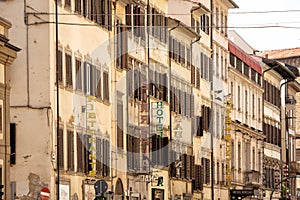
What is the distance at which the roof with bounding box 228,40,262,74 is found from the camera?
8859cm

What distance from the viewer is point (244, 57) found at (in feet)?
304

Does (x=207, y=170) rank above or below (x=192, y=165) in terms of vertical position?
below

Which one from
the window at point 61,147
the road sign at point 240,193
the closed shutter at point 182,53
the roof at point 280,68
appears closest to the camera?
the window at point 61,147

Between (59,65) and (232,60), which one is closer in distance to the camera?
(59,65)

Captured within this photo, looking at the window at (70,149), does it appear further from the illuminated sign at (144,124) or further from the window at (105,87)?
the illuminated sign at (144,124)

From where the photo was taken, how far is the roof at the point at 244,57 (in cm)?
8859

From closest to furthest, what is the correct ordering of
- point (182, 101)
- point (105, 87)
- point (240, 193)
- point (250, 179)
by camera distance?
point (105, 87), point (182, 101), point (240, 193), point (250, 179)

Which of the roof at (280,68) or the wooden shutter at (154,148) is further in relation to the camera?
the roof at (280,68)

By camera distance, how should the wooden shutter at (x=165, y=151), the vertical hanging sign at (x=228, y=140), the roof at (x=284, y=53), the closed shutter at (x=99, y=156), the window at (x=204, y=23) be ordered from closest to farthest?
1. the closed shutter at (x=99, y=156)
2. the wooden shutter at (x=165, y=151)
3. the window at (x=204, y=23)
4. the vertical hanging sign at (x=228, y=140)
5. the roof at (x=284, y=53)

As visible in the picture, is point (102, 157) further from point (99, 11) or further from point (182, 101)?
point (182, 101)

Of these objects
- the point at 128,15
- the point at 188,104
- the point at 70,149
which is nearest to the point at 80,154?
the point at 70,149

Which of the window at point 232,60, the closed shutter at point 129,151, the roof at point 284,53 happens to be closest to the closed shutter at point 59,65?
the closed shutter at point 129,151

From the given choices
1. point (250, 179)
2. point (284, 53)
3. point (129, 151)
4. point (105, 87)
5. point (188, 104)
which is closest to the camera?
point (105, 87)

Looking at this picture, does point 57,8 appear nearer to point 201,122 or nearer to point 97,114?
point 97,114
